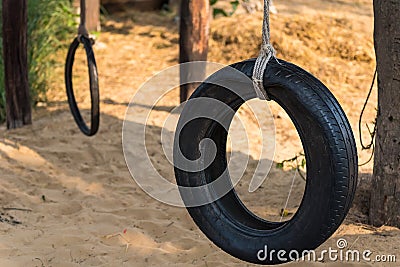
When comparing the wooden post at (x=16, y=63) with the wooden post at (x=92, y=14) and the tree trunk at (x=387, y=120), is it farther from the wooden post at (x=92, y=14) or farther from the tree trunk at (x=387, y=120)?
the tree trunk at (x=387, y=120)

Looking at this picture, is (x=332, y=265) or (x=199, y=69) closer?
(x=332, y=265)

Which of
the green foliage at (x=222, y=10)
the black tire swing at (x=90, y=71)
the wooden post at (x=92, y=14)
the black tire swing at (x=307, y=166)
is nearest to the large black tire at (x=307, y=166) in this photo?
the black tire swing at (x=307, y=166)

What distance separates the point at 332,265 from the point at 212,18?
4.43 metres

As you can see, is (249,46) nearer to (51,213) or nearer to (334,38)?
(334,38)

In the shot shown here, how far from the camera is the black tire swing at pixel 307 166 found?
257cm

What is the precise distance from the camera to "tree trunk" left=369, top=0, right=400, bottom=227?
325 centimetres

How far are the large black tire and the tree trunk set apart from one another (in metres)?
0.77

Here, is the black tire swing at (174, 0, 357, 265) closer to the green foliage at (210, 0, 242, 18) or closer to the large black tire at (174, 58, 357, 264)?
the large black tire at (174, 58, 357, 264)

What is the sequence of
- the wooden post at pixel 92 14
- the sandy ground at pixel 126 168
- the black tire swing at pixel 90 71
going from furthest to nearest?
the wooden post at pixel 92 14, the black tire swing at pixel 90 71, the sandy ground at pixel 126 168

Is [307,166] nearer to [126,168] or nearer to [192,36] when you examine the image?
[126,168]

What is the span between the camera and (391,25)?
3.24 metres

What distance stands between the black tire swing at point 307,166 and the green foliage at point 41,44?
262cm

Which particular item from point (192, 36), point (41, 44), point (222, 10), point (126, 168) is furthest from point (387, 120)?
point (222, 10)

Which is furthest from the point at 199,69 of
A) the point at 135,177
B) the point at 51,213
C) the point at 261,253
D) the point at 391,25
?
the point at 261,253
